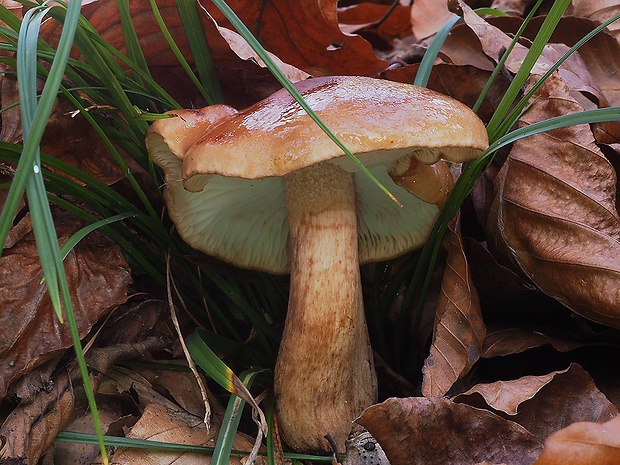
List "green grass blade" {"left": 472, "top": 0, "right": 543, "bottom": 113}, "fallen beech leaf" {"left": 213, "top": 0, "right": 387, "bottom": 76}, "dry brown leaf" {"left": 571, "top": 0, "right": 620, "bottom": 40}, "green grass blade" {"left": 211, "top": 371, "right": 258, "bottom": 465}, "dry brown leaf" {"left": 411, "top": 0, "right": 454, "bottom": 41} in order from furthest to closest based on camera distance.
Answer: "dry brown leaf" {"left": 411, "top": 0, "right": 454, "bottom": 41}
"dry brown leaf" {"left": 571, "top": 0, "right": 620, "bottom": 40}
"fallen beech leaf" {"left": 213, "top": 0, "right": 387, "bottom": 76}
"green grass blade" {"left": 472, "top": 0, "right": 543, "bottom": 113}
"green grass blade" {"left": 211, "top": 371, "right": 258, "bottom": 465}

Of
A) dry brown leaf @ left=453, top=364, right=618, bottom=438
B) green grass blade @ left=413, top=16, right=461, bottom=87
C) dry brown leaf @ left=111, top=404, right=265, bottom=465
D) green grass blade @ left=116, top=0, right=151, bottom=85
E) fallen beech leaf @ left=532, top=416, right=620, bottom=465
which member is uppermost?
green grass blade @ left=116, top=0, right=151, bottom=85

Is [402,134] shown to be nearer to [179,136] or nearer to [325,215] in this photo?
[325,215]

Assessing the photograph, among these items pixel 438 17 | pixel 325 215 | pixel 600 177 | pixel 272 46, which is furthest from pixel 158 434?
pixel 438 17

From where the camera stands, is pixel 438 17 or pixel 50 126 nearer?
pixel 50 126

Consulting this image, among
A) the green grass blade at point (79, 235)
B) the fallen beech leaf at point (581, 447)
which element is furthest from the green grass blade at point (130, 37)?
the fallen beech leaf at point (581, 447)

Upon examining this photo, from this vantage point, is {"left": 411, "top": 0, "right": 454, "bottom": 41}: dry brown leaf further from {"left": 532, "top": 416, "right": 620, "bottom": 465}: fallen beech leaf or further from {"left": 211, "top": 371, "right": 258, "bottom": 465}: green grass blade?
{"left": 532, "top": 416, "right": 620, "bottom": 465}: fallen beech leaf

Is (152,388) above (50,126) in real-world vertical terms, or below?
below

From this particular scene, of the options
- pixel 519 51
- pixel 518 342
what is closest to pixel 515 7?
pixel 519 51

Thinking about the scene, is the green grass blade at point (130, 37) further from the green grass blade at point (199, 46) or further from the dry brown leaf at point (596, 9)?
the dry brown leaf at point (596, 9)

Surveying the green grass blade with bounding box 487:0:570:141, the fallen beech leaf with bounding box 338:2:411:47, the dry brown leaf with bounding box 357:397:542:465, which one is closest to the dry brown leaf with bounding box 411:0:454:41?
the fallen beech leaf with bounding box 338:2:411:47
